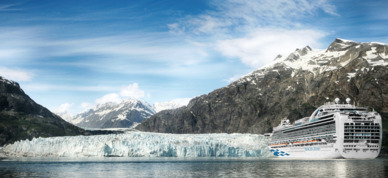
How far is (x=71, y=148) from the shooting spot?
142 m

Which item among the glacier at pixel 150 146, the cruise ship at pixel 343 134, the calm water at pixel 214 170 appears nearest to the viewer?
the calm water at pixel 214 170

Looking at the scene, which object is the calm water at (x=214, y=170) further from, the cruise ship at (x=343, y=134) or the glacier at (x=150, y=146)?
the glacier at (x=150, y=146)

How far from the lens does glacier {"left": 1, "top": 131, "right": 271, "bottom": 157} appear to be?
132875mm

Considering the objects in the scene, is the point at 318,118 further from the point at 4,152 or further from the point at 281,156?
the point at 4,152

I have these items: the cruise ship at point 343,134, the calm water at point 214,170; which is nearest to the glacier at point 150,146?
the cruise ship at point 343,134

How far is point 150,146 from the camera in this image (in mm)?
131250

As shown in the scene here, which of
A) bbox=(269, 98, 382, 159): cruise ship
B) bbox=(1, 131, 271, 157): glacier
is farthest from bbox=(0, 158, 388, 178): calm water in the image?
bbox=(1, 131, 271, 157): glacier

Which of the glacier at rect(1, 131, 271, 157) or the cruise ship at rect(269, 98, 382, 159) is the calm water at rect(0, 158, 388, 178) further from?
the glacier at rect(1, 131, 271, 157)

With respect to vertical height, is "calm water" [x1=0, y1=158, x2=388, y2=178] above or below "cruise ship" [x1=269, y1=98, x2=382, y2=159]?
below

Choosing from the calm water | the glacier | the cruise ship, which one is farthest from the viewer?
the glacier

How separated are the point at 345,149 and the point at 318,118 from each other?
672 inches

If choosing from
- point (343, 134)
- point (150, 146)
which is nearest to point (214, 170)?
point (343, 134)

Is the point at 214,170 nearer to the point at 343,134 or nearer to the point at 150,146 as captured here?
the point at 343,134

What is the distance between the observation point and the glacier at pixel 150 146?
436 ft
